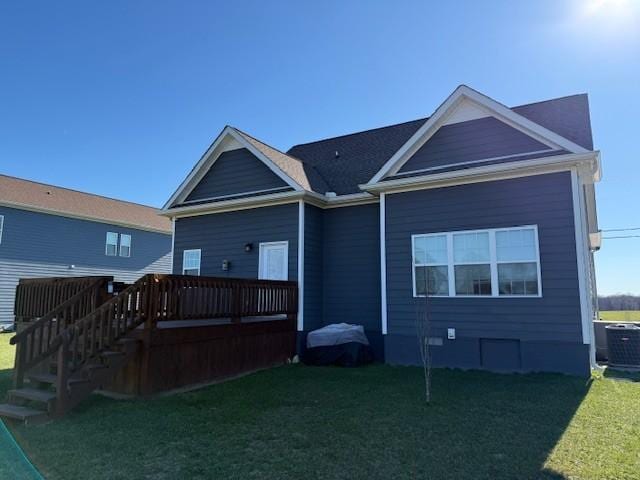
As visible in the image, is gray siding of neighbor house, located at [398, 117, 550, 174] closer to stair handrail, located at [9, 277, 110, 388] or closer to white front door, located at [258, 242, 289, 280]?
white front door, located at [258, 242, 289, 280]

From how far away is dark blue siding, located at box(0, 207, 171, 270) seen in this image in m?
16.4

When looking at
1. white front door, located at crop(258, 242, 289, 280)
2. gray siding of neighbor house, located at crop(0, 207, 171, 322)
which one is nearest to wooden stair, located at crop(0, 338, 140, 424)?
white front door, located at crop(258, 242, 289, 280)

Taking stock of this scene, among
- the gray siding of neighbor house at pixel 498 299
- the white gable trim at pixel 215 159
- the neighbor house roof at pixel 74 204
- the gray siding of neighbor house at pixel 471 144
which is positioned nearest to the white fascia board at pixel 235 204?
the white gable trim at pixel 215 159

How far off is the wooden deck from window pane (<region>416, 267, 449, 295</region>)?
3013 mm

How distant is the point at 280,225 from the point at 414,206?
10.7ft

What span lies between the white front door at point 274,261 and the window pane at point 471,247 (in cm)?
391

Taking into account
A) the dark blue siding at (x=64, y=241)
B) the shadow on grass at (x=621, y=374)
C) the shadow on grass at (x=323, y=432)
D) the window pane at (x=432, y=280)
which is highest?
the dark blue siding at (x=64, y=241)

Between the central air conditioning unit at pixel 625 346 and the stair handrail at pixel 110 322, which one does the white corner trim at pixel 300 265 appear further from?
the central air conditioning unit at pixel 625 346

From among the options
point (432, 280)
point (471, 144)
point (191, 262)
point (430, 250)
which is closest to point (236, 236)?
point (191, 262)

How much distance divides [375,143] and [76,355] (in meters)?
9.14

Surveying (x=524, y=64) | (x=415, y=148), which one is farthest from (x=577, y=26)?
(x=415, y=148)

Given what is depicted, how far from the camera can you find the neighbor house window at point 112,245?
1953 centimetres

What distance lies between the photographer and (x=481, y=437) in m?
4.18

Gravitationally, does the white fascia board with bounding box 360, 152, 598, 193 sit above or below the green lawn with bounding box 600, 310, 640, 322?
above
